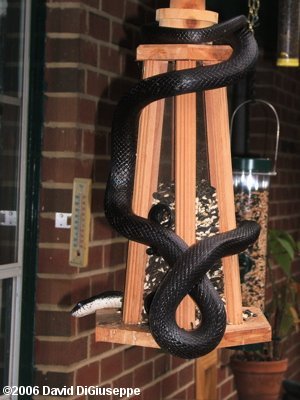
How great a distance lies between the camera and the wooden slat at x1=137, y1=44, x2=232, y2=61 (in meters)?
1.85

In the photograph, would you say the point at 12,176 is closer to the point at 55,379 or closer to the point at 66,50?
the point at 66,50

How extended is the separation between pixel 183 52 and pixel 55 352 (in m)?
1.27

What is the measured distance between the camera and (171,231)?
1.81m

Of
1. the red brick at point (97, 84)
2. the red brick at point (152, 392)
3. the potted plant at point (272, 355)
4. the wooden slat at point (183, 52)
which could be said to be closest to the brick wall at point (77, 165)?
the red brick at point (97, 84)

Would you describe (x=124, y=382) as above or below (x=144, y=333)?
below

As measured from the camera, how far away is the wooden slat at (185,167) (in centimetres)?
188

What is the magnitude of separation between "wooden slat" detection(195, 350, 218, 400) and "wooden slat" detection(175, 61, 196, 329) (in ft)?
6.16

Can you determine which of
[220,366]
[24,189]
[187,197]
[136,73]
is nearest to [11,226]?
[24,189]

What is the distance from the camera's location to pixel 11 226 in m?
2.76

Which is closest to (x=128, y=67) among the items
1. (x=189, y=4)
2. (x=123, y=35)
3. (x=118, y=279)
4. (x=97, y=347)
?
(x=123, y=35)

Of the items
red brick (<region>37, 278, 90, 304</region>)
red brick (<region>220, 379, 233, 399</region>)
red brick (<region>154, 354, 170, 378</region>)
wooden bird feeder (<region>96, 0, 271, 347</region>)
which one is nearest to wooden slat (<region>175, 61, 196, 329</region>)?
wooden bird feeder (<region>96, 0, 271, 347</region>)

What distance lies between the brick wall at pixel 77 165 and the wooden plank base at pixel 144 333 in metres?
0.81

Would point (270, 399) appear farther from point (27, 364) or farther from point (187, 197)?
point (187, 197)

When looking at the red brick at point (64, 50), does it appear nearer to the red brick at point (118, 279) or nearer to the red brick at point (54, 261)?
the red brick at point (54, 261)
